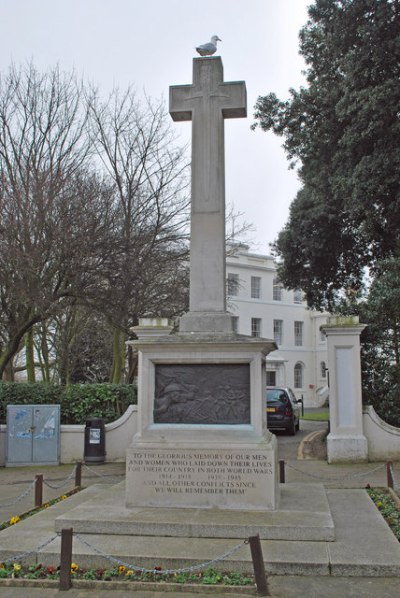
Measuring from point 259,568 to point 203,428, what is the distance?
250 cm

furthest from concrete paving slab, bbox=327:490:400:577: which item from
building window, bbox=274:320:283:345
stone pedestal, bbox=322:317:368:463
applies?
building window, bbox=274:320:283:345

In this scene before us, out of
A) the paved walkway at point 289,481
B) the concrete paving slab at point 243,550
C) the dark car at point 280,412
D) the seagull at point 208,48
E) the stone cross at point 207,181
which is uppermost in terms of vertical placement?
the seagull at point 208,48

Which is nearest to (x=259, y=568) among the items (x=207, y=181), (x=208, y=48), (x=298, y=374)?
(x=207, y=181)

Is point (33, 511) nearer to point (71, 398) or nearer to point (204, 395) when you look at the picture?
point (204, 395)

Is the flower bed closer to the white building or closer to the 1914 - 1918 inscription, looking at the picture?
the 1914 - 1918 inscription

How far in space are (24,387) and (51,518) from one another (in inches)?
330

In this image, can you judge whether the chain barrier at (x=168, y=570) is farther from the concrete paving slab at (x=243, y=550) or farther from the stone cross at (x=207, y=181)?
the stone cross at (x=207, y=181)

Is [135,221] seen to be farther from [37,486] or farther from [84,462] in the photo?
[37,486]

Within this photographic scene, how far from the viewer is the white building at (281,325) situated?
49.1 meters

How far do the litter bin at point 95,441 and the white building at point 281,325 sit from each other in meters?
33.3

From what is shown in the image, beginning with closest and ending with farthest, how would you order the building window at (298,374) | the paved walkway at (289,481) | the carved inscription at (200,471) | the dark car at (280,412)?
the paved walkway at (289,481), the carved inscription at (200,471), the dark car at (280,412), the building window at (298,374)

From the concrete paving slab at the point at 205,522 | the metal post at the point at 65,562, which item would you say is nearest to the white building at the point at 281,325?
the concrete paving slab at the point at 205,522

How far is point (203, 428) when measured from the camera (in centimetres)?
763

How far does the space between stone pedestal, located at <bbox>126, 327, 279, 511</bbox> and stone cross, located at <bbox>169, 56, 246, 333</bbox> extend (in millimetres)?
499
